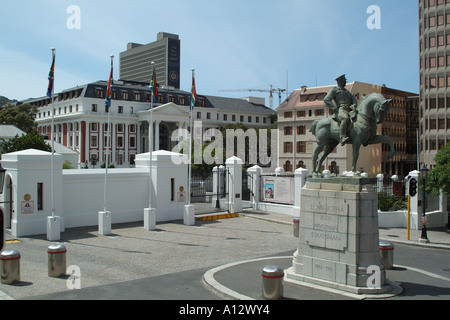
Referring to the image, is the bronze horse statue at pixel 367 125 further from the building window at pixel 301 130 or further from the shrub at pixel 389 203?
the building window at pixel 301 130

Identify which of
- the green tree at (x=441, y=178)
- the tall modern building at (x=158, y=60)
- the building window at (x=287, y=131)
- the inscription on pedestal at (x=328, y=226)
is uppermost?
the tall modern building at (x=158, y=60)

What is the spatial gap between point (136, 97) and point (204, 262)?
78.3m

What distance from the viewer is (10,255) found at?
1117 cm

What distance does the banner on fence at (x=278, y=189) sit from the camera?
26.0 metres

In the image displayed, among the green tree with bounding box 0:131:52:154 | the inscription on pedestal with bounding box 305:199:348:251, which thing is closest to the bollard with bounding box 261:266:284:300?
the inscription on pedestal with bounding box 305:199:348:251

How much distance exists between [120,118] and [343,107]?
77919mm

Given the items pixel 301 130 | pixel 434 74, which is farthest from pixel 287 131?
pixel 434 74

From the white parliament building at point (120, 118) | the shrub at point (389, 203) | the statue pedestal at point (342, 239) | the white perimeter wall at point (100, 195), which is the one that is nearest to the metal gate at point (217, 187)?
the white perimeter wall at point (100, 195)

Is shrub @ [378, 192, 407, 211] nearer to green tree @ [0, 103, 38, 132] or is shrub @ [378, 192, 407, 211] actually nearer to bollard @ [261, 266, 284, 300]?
bollard @ [261, 266, 284, 300]

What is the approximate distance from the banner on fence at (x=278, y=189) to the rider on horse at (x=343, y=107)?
13.4m

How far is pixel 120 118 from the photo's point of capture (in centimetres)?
8594

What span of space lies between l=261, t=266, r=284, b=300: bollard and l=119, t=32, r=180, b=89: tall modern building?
566 feet

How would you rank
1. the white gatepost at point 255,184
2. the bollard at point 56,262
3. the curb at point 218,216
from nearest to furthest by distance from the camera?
the bollard at point 56,262 → the curb at point 218,216 → the white gatepost at point 255,184
